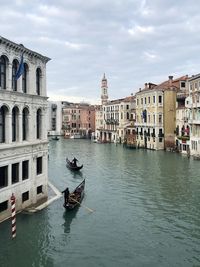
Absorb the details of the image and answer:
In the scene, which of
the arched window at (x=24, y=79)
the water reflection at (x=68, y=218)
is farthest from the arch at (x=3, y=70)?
the water reflection at (x=68, y=218)

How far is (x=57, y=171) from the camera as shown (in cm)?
2969

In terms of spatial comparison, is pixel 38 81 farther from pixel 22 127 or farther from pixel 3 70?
pixel 3 70

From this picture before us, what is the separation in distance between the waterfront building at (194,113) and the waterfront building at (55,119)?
2617 inches

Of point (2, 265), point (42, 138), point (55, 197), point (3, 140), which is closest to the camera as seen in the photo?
point (2, 265)

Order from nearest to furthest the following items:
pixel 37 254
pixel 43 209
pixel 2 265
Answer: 1. pixel 2 265
2. pixel 37 254
3. pixel 43 209

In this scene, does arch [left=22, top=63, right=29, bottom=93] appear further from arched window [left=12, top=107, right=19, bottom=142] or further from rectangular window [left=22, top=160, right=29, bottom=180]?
rectangular window [left=22, top=160, right=29, bottom=180]

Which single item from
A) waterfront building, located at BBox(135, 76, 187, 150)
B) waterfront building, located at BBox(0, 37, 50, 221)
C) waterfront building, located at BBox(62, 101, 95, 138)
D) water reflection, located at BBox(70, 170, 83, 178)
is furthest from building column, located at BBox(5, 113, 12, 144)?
waterfront building, located at BBox(62, 101, 95, 138)

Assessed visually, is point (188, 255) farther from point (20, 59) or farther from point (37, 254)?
point (20, 59)

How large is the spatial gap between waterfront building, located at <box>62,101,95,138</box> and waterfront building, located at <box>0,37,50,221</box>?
72.7m

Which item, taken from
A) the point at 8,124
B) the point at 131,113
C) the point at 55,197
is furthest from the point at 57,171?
the point at 131,113

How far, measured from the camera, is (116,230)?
13.9m

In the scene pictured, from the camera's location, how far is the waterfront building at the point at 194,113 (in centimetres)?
3694

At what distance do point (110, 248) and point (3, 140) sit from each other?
19.5 feet

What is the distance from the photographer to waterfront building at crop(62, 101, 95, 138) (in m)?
93.6
